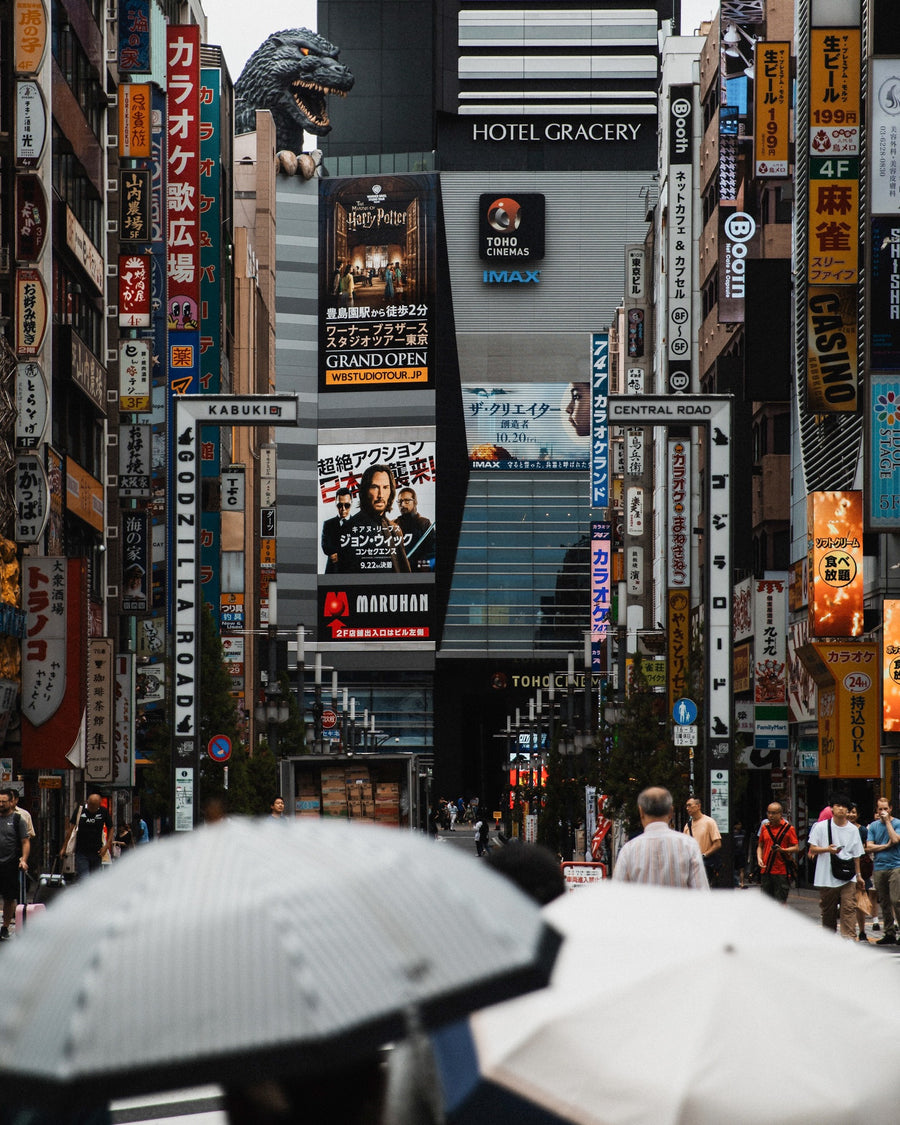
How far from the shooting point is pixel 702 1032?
461cm

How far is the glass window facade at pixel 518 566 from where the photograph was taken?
12888 centimetres

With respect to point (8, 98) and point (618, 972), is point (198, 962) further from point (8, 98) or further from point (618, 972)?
point (8, 98)

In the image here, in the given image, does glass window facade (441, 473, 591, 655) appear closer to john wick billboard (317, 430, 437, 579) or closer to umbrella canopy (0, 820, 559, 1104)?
john wick billboard (317, 430, 437, 579)

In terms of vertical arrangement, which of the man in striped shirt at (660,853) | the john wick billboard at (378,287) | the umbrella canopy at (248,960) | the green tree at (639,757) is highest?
the john wick billboard at (378,287)

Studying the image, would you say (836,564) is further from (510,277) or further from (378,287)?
(510,277)

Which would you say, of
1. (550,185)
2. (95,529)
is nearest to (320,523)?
(550,185)

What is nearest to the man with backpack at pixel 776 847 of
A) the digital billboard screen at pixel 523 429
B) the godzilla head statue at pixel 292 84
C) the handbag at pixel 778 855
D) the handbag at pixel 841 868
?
the handbag at pixel 778 855

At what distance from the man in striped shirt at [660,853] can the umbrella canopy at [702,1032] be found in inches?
213

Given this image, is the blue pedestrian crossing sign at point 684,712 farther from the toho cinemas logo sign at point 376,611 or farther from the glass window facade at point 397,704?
the glass window facade at point 397,704

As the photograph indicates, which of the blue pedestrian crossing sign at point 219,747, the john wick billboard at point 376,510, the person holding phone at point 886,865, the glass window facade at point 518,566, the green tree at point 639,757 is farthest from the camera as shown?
the glass window facade at point 518,566

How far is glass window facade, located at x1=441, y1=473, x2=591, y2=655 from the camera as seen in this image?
423 ft

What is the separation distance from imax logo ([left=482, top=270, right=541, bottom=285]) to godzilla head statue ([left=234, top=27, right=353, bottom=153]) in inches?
615

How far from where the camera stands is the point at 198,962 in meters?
2.48

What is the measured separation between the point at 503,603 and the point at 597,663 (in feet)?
131
